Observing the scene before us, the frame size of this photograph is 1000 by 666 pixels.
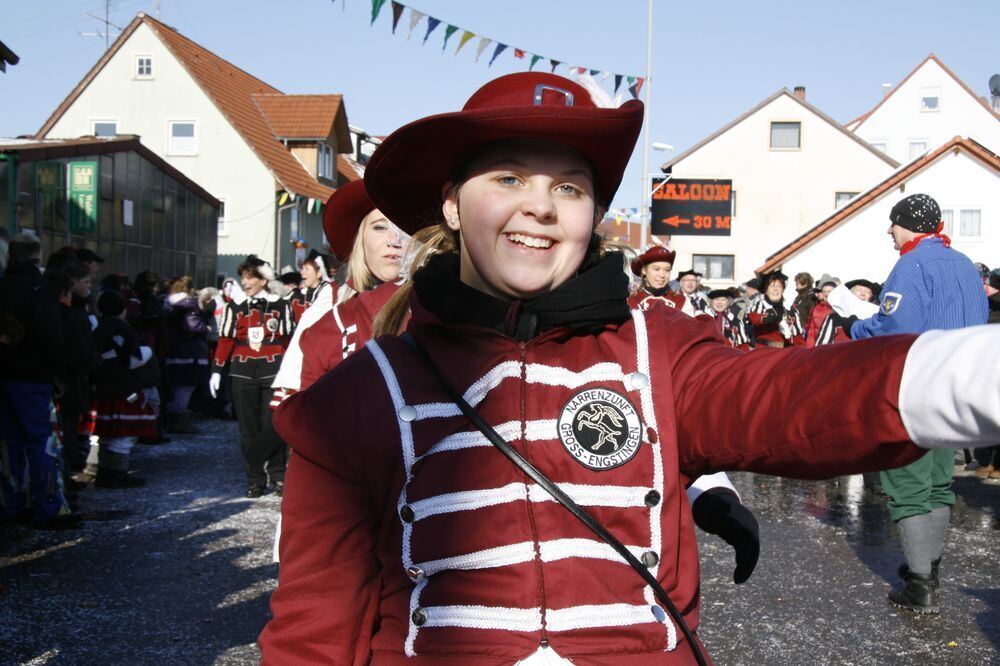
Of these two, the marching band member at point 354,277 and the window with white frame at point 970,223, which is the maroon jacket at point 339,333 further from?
the window with white frame at point 970,223

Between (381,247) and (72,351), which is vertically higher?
(381,247)

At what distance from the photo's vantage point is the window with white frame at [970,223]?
118ft

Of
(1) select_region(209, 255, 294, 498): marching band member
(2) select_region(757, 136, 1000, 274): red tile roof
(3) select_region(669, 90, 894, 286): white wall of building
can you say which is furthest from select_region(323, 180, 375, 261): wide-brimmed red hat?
(3) select_region(669, 90, 894, 286): white wall of building

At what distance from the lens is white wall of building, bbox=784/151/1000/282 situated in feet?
115

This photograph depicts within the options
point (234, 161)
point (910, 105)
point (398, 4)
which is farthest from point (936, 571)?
point (910, 105)

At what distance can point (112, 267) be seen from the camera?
65.3 ft

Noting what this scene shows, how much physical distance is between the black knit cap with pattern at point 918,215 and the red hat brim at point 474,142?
4.58 metres

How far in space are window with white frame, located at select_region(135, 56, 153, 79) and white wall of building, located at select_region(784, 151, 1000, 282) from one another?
22.4 m

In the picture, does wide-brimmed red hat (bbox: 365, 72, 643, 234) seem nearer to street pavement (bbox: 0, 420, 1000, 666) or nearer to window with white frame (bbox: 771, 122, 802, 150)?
street pavement (bbox: 0, 420, 1000, 666)

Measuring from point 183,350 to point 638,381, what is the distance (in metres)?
12.3

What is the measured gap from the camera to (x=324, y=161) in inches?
1483

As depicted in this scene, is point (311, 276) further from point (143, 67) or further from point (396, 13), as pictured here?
A: point (143, 67)

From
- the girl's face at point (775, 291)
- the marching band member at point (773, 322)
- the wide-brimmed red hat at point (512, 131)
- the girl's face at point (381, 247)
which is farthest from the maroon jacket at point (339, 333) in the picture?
the girl's face at point (775, 291)

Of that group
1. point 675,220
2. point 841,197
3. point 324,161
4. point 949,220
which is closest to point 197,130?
point 324,161
